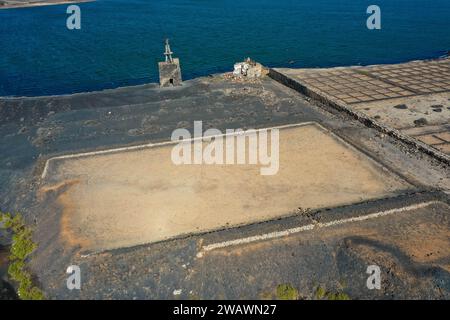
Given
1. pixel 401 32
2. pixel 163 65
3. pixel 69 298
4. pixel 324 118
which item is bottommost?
pixel 69 298

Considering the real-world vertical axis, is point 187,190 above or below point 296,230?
above

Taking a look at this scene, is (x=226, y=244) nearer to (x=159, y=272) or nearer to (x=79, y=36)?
(x=159, y=272)

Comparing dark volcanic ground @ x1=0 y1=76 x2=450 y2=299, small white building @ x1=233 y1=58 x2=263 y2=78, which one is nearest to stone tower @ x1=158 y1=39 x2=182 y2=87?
small white building @ x1=233 y1=58 x2=263 y2=78

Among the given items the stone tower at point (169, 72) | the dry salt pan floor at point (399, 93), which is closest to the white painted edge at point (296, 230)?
the dry salt pan floor at point (399, 93)

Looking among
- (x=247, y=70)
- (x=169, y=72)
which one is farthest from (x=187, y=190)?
(x=247, y=70)

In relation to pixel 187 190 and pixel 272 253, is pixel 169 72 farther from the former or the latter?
pixel 272 253

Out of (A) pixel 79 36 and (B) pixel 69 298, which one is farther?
(A) pixel 79 36

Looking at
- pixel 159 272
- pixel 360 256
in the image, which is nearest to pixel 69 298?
pixel 159 272
